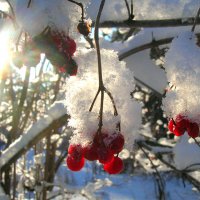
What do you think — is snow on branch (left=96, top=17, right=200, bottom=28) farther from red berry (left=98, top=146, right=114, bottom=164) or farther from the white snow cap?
red berry (left=98, top=146, right=114, bottom=164)

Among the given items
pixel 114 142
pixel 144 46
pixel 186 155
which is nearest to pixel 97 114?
pixel 114 142

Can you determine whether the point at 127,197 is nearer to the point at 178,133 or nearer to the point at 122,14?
the point at 122,14

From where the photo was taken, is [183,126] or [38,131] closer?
[183,126]

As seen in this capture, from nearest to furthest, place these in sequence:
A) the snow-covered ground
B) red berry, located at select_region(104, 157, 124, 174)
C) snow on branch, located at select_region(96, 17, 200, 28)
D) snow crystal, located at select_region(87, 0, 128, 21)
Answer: red berry, located at select_region(104, 157, 124, 174) → snow on branch, located at select_region(96, 17, 200, 28) → snow crystal, located at select_region(87, 0, 128, 21) → the snow-covered ground

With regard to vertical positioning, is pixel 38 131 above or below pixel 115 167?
above

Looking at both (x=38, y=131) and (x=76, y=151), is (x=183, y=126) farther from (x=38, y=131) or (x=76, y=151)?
(x=38, y=131)

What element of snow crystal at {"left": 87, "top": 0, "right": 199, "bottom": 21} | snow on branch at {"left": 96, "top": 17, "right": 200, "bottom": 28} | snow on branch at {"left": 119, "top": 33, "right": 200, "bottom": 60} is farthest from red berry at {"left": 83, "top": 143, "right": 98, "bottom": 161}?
snow on branch at {"left": 119, "top": 33, "right": 200, "bottom": 60}
